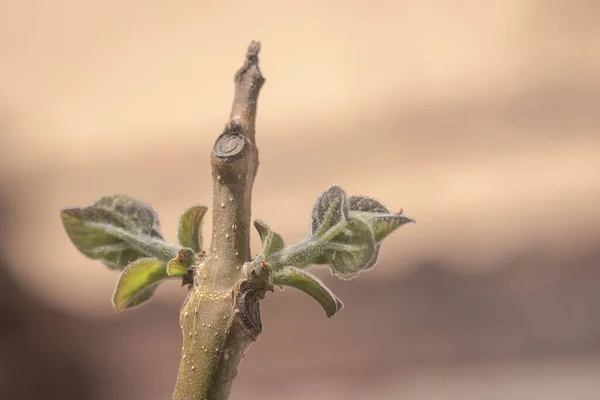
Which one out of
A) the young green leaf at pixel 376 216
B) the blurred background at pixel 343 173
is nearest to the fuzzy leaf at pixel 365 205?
the young green leaf at pixel 376 216

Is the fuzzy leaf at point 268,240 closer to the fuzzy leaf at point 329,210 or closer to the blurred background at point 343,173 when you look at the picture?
the fuzzy leaf at point 329,210

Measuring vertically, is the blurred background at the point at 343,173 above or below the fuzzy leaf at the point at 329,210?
above

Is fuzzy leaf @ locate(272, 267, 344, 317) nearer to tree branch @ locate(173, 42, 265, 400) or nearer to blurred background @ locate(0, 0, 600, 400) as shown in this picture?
tree branch @ locate(173, 42, 265, 400)

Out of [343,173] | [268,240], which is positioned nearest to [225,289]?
[268,240]

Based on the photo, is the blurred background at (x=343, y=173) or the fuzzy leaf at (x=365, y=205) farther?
the blurred background at (x=343, y=173)

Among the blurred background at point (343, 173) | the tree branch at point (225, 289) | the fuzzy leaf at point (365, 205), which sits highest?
the blurred background at point (343, 173)

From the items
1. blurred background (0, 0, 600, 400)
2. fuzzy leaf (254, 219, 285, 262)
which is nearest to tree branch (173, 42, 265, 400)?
fuzzy leaf (254, 219, 285, 262)

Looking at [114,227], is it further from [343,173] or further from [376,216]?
[343,173]
